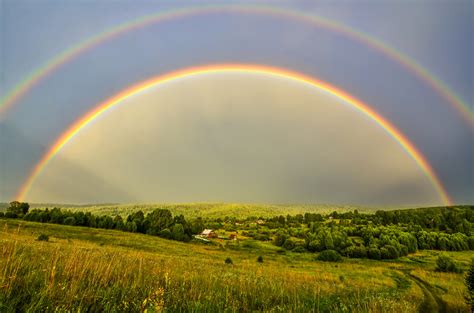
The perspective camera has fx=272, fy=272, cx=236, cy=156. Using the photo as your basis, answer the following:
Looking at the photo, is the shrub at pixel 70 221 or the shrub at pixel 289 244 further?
the shrub at pixel 289 244

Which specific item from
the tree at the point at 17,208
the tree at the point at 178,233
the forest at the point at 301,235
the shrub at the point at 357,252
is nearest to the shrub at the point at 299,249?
the forest at the point at 301,235

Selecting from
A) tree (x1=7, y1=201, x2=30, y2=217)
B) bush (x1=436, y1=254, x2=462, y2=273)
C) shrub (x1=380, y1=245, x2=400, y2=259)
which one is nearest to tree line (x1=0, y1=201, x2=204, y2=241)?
tree (x1=7, y1=201, x2=30, y2=217)

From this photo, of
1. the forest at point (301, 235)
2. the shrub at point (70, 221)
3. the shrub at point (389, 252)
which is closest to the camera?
the shrub at point (70, 221)

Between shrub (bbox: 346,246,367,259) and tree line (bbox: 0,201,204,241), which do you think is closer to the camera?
tree line (bbox: 0,201,204,241)

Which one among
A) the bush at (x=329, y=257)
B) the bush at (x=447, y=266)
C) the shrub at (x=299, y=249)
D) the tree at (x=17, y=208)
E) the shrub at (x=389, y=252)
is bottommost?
the shrub at (x=299, y=249)

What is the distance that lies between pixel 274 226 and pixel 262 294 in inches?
6894

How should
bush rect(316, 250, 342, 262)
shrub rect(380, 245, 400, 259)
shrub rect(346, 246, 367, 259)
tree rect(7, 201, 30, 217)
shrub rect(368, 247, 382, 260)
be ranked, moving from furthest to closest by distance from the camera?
shrub rect(346, 246, 367, 259)
shrub rect(368, 247, 382, 260)
shrub rect(380, 245, 400, 259)
tree rect(7, 201, 30, 217)
bush rect(316, 250, 342, 262)

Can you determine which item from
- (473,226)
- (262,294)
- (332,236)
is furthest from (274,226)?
(262,294)

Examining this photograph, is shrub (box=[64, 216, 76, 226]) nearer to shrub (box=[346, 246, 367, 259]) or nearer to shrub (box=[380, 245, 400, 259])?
shrub (box=[346, 246, 367, 259])

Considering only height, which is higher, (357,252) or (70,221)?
(70,221)

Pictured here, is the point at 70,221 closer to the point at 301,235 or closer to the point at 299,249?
the point at 299,249

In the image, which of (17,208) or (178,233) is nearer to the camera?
(17,208)

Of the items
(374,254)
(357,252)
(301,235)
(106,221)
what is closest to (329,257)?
(357,252)

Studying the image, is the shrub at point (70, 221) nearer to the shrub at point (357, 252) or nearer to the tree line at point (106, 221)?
the tree line at point (106, 221)
